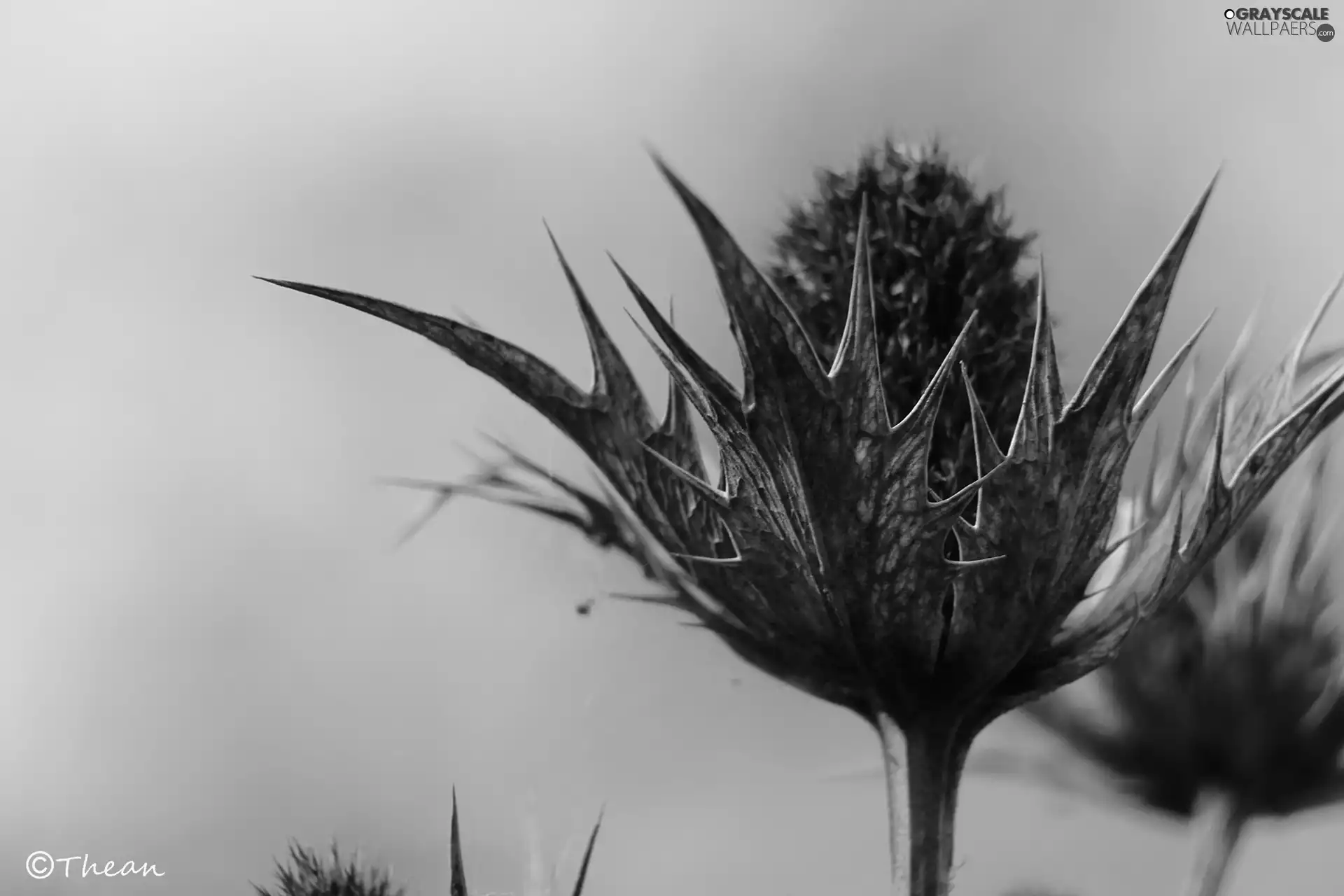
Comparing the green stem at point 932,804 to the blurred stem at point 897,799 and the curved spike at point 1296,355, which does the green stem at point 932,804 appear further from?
the curved spike at point 1296,355

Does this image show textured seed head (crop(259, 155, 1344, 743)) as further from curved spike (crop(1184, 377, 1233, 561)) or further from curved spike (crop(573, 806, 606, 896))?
curved spike (crop(573, 806, 606, 896))

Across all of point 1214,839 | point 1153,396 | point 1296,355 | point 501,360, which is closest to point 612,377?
point 501,360

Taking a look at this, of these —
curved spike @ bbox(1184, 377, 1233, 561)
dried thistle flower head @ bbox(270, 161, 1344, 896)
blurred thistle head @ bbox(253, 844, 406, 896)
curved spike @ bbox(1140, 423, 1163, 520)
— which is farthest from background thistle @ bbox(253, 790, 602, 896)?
curved spike @ bbox(1140, 423, 1163, 520)

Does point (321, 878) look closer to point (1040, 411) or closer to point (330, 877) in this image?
point (330, 877)

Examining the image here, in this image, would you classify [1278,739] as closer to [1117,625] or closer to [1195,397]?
[1195,397]

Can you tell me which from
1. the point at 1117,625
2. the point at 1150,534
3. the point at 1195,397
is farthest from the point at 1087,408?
the point at 1195,397
